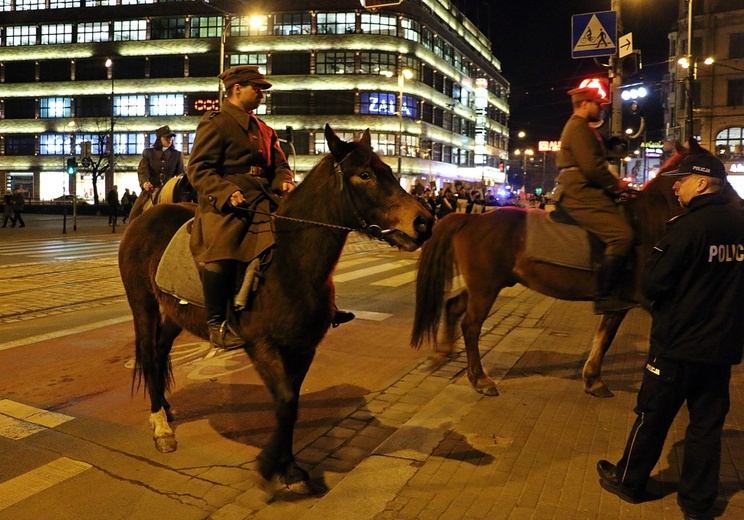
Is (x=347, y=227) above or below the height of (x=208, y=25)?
below

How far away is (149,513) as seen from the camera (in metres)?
3.86

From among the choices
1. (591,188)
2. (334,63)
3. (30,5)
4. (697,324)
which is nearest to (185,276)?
(697,324)

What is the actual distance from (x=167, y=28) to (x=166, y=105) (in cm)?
832

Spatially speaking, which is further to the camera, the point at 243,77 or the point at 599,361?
the point at 599,361

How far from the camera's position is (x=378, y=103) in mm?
66688

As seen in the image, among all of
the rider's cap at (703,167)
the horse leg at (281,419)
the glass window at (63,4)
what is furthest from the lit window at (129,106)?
the rider's cap at (703,167)

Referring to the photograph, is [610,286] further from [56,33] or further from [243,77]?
[56,33]

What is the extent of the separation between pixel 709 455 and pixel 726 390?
0.39 m

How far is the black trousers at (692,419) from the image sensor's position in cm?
364

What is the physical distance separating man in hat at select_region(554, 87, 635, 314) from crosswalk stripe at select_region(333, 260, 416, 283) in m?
8.53

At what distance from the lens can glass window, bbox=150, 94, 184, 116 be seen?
69875mm

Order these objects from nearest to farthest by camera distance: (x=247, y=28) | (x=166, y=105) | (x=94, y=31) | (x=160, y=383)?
1. (x=160, y=383)
2. (x=247, y=28)
3. (x=166, y=105)
4. (x=94, y=31)

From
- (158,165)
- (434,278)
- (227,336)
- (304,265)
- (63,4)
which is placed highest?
(63,4)

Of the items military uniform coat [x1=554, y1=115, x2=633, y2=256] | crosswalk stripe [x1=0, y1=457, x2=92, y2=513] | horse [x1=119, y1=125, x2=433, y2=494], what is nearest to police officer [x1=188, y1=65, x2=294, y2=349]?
horse [x1=119, y1=125, x2=433, y2=494]
